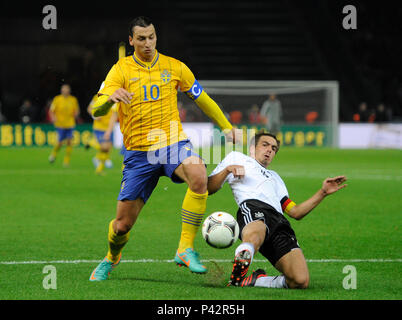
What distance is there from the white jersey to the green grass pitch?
0.67 m

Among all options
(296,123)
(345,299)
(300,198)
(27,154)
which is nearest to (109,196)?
(300,198)

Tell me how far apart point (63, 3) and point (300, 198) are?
25272mm

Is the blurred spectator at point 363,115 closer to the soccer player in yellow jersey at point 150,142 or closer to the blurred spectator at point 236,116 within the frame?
the blurred spectator at point 236,116

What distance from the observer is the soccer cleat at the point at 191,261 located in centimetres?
592

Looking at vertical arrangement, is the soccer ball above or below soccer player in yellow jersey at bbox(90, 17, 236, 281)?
below

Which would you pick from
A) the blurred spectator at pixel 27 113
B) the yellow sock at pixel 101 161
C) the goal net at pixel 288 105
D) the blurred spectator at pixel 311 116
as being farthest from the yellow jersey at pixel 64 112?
the blurred spectator at pixel 311 116

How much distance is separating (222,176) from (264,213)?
1.49ft

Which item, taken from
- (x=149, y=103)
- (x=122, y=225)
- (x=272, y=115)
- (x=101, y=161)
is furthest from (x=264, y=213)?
(x=272, y=115)

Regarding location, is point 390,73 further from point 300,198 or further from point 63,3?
point 300,198

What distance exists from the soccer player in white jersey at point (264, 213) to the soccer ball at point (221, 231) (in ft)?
0.31

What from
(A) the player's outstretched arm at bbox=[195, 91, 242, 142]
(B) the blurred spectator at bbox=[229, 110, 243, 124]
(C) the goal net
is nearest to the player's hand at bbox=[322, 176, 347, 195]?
(A) the player's outstretched arm at bbox=[195, 91, 242, 142]

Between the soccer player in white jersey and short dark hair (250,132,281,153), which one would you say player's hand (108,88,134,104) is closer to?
the soccer player in white jersey

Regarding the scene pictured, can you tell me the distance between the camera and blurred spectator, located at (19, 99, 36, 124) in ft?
103

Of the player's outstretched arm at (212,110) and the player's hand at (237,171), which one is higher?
the player's outstretched arm at (212,110)
